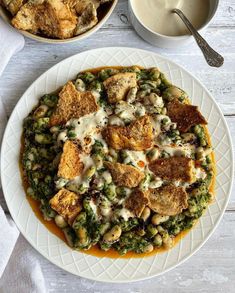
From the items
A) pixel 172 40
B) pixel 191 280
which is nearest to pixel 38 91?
pixel 172 40

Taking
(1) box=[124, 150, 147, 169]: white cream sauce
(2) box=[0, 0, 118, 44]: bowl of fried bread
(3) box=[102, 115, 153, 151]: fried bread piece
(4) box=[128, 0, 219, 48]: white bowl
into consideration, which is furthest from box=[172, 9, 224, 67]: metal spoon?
(1) box=[124, 150, 147, 169]: white cream sauce

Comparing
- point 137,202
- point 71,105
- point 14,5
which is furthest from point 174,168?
point 14,5

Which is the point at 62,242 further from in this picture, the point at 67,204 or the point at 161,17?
the point at 161,17

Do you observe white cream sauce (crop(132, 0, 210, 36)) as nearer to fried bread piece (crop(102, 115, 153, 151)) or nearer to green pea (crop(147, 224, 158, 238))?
fried bread piece (crop(102, 115, 153, 151))

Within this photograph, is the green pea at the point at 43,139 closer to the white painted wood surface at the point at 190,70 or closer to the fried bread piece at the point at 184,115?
the white painted wood surface at the point at 190,70

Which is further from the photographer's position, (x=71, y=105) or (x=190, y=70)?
(x=190, y=70)

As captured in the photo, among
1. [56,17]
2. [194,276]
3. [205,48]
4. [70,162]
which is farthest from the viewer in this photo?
[194,276]

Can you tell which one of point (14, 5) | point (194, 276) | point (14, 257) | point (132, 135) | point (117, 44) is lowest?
point (194, 276)
